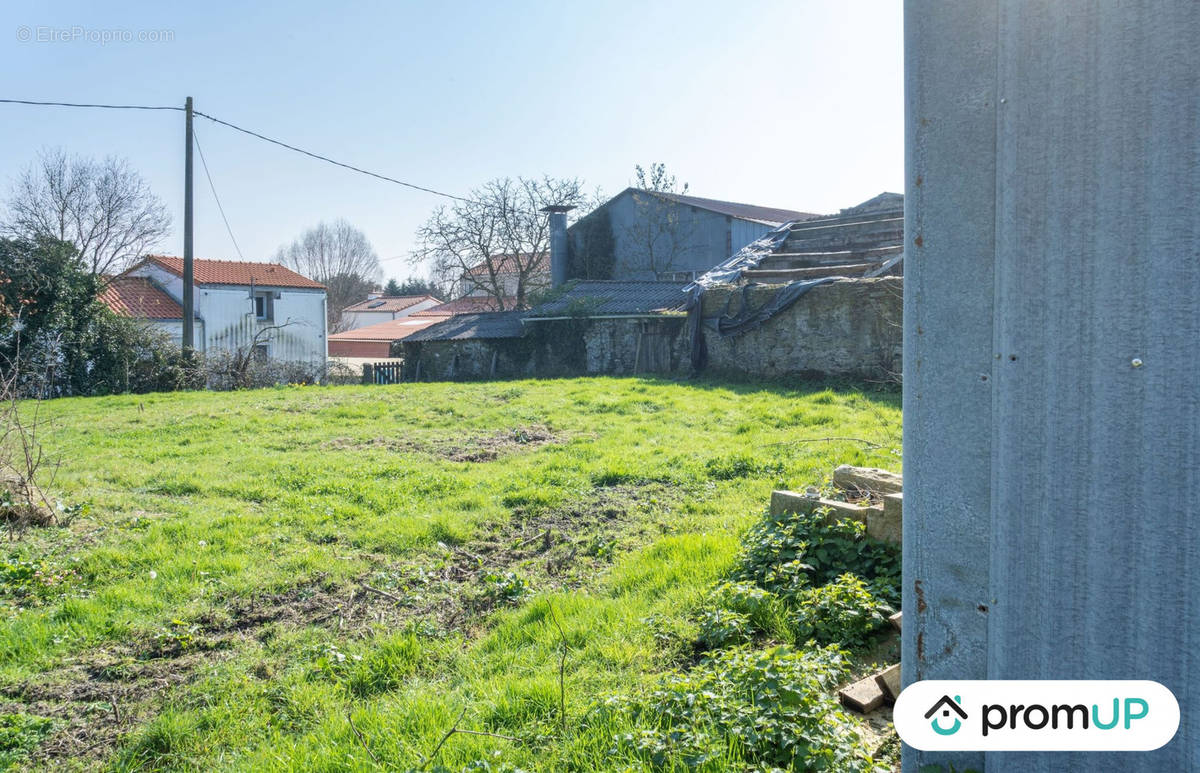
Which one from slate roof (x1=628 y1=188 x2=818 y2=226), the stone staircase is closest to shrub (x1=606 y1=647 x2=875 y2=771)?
the stone staircase

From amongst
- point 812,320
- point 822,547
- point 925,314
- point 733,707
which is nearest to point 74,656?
point 733,707

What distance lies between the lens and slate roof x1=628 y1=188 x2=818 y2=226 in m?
28.5

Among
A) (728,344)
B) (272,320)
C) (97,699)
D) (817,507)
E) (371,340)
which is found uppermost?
(272,320)

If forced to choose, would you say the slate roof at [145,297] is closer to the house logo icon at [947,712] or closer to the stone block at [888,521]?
the stone block at [888,521]

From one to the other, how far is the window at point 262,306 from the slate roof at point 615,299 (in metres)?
19.0

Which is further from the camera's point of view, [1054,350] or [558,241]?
[558,241]

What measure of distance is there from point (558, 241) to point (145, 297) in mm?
18925

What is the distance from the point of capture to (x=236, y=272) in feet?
116

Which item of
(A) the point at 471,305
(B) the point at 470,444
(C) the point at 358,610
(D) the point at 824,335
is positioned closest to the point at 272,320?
(A) the point at 471,305

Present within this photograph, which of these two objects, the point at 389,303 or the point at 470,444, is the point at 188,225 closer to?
the point at 470,444

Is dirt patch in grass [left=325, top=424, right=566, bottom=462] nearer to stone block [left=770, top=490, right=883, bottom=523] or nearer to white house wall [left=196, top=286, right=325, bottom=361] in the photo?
stone block [left=770, top=490, right=883, bottom=523]

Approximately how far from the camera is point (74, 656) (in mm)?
3660

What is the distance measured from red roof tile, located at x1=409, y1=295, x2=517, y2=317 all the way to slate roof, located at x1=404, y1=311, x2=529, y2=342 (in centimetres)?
1041

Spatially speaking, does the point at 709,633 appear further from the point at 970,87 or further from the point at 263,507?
the point at 263,507
